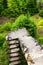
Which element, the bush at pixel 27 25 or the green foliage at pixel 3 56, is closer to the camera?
the green foliage at pixel 3 56

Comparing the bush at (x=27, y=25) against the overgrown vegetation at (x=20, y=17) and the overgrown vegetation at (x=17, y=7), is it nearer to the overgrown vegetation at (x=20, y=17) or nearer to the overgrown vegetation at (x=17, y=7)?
the overgrown vegetation at (x=20, y=17)

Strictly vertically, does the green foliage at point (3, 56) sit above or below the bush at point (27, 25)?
below

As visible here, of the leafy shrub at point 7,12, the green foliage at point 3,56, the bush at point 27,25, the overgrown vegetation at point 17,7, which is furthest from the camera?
the leafy shrub at point 7,12

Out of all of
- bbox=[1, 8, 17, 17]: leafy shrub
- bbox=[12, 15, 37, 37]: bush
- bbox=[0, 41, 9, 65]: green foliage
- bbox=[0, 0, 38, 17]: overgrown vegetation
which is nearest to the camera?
bbox=[0, 41, 9, 65]: green foliage

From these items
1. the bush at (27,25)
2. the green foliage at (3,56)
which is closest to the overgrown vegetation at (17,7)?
the bush at (27,25)

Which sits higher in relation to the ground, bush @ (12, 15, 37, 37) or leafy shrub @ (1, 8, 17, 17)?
bush @ (12, 15, 37, 37)

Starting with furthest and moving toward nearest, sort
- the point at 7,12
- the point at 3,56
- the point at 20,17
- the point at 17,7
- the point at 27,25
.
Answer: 1. the point at 7,12
2. the point at 17,7
3. the point at 20,17
4. the point at 27,25
5. the point at 3,56

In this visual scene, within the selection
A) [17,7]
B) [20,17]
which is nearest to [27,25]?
[20,17]

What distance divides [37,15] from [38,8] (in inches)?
62.2

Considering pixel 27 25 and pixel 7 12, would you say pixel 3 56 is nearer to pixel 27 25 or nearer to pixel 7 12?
pixel 27 25

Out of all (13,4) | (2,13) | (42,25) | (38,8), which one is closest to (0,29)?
(42,25)

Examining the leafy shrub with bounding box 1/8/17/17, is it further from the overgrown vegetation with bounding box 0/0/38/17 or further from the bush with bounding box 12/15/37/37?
the bush with bounding box 12/15/37/37

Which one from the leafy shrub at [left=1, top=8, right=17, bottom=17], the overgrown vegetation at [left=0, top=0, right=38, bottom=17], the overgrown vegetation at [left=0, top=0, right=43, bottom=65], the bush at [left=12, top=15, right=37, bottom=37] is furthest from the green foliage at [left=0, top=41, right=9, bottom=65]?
the leafy shrub at [left=1, top=8, right=17, bottom=17]

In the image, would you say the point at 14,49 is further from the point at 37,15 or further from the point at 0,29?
the point at 37,15
